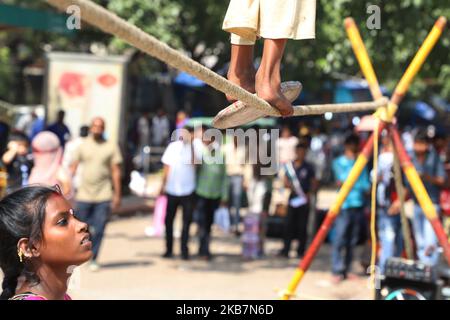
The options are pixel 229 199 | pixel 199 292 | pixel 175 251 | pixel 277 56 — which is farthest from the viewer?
pixel 229 199

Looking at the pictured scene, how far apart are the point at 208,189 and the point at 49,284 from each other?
21.2 ft

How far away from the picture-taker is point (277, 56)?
3.23m

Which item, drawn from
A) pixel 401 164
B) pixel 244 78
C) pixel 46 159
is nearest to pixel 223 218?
pixel 46 159

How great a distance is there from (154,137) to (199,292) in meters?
12.3

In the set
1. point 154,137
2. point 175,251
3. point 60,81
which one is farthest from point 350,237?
point 154,137

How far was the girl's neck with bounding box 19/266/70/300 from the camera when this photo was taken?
262 centimetres

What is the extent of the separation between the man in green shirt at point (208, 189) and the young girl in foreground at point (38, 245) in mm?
6317

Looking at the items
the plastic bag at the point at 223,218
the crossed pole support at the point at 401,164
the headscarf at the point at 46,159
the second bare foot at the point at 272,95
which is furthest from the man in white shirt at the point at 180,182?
the second bare foot at the point at 272,95

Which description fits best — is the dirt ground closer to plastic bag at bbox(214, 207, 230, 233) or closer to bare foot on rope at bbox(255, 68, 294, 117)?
plastic bag at bbox(214, 207, 230, 233)

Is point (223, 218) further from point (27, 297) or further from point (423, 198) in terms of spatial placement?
point (27, 297)

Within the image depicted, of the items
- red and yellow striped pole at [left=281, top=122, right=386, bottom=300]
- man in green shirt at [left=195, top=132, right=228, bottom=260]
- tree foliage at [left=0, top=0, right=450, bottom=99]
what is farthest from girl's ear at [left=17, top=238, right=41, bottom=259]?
man in green shirt at [left=195, top=132, right=228, bottom=260]

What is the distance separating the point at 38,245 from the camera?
103 inches

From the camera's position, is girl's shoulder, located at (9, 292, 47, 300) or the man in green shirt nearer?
girl's shoulder, located at (9, 292, 47, 300)
